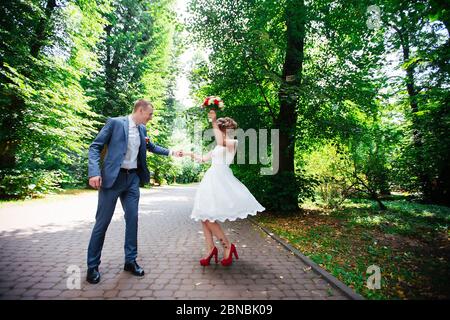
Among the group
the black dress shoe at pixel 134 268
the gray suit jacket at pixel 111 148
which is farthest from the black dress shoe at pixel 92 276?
the gray suit jacket at pixel 111 148

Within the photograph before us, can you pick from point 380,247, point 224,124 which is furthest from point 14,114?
point 380,247

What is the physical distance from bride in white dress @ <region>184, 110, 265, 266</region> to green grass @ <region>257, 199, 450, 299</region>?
1.70 meters

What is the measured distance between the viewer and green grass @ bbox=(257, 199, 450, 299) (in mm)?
3629

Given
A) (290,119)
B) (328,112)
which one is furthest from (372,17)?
(290,119)

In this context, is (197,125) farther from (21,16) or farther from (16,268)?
(21,16)

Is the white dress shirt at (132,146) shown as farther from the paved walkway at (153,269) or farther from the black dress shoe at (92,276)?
the paved walkway at (153,269)

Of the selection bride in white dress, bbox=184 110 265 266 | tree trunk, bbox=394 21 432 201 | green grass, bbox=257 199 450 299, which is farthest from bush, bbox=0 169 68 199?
tree trunk, bbox=394 21 432 201

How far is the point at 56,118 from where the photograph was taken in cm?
1220

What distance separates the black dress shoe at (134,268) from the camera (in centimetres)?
379

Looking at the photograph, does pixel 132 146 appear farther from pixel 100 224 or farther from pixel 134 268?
pixel 134 268

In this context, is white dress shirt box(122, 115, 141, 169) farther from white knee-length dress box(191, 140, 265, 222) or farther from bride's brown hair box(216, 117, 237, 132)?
bride's brown hair box(216, 117, 237, 132)

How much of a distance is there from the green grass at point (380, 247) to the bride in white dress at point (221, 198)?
1.70 metres

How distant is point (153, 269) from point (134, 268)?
340mm

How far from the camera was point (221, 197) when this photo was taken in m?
4.24
